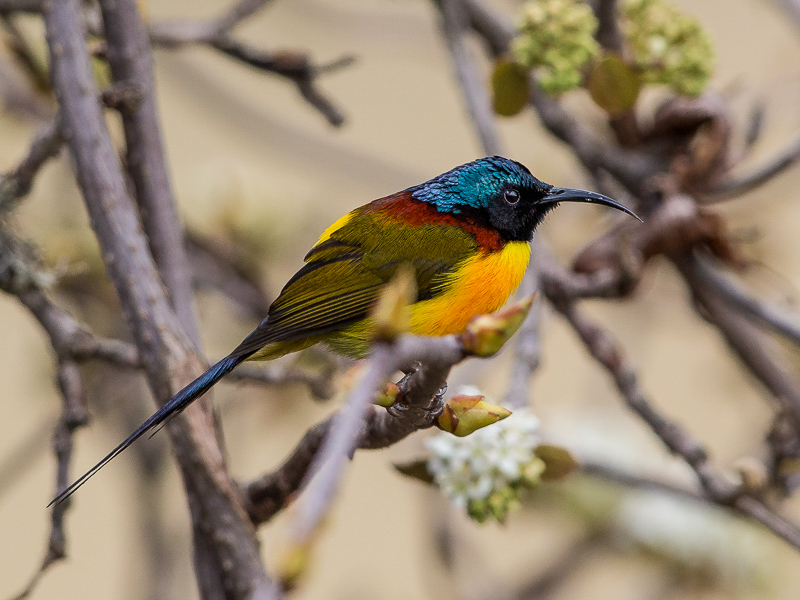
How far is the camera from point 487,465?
1.47 metres

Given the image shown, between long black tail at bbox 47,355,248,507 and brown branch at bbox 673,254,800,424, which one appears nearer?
long black tail at bbox 47,355,248,507

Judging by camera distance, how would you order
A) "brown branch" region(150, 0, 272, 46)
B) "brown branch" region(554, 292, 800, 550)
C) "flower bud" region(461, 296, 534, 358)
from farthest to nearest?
"brown branch" region(150, 0, 272, 46)
"brown branch" region(554, 292, 800, 550)
"flower bud" region(461, 296, 534, 358)

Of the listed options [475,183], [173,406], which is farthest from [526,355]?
[173,406]

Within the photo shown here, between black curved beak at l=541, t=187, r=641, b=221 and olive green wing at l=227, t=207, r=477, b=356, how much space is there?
22 cm

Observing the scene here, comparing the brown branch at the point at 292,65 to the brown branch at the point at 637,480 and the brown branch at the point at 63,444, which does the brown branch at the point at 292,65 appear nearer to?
the brown branch at the point at 63,444

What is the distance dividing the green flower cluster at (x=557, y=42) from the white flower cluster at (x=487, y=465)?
86 cm

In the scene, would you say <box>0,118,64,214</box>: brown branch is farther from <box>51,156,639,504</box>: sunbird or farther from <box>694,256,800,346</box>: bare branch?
<box>694,256,800,346</box>: bare branch

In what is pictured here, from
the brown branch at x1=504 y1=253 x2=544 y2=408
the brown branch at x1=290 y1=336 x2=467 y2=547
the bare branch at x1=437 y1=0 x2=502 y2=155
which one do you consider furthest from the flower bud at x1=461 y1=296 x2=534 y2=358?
the bare branch at x1=437 y1=0 x2=502 y2=155

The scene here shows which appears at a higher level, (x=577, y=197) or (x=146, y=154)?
(x=146, y=154)

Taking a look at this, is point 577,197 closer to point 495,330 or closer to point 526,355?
point 526,355

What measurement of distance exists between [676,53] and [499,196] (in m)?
0.61

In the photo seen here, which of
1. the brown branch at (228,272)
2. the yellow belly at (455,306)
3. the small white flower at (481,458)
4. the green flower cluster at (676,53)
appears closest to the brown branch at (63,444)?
the yellow belly at (455,306)

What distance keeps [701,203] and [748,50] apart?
2.61 metres

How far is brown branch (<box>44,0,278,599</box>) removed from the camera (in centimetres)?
140
